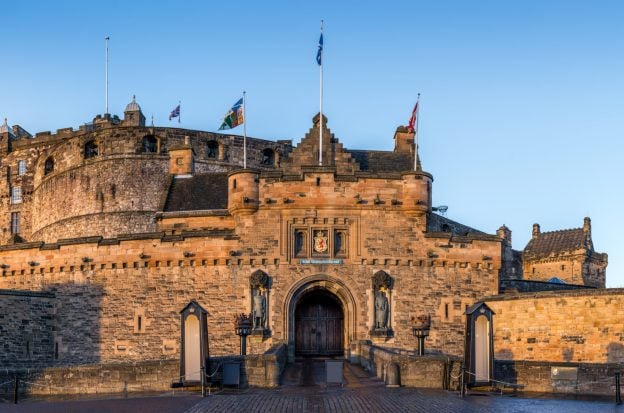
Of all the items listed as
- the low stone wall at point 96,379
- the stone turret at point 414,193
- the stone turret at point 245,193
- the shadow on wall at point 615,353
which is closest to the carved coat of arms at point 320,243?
the stone turret at point 245,193

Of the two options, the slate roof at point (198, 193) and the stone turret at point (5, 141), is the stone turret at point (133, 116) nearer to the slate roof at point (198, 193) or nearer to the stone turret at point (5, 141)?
the stone turret at point (5, 141)

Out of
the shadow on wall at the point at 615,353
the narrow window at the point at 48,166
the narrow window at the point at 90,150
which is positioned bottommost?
the shadow on wall at the point at 615,353

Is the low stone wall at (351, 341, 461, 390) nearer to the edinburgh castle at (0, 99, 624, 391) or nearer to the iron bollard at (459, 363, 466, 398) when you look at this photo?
the iron bollard at (459, 363, 466, 398)

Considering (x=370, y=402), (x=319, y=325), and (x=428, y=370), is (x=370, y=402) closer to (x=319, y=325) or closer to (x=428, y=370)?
(x=428, y=370)

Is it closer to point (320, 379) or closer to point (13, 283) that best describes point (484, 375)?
point (320, 379)

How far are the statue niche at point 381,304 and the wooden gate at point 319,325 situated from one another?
1869 millimetres

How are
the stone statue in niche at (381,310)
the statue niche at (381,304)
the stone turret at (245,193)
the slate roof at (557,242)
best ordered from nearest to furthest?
the statue niche at (381,304), the stone statue in niche at (381,310), the stone turret at (245,193), the slate roof at (557,242)

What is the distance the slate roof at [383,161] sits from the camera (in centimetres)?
4456

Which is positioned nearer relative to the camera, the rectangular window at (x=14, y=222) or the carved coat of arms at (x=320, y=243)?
the carved coat of arms at (x=320, y=243)

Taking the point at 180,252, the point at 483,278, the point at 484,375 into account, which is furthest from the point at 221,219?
the point at 484,375

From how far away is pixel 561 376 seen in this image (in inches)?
925

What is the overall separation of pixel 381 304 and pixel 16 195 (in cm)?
4117

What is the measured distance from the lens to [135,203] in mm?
55531

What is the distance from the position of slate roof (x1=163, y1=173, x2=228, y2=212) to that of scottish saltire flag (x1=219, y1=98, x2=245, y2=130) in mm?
3102
